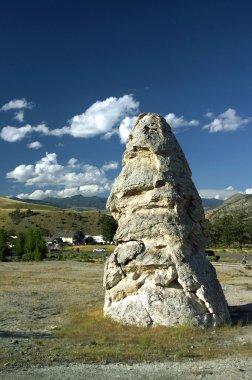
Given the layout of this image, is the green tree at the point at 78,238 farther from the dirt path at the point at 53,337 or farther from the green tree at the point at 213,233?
the dirt path at the point at 53,337

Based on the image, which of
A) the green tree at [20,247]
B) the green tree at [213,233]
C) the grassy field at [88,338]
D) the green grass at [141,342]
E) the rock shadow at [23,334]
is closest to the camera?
the grassy field at [88,338]

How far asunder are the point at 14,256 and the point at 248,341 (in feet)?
277

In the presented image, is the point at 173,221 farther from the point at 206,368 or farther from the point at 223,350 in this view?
the point at 206,368

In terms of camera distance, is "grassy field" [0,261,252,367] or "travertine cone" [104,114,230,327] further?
"travertine cone" [104,114,230,327]

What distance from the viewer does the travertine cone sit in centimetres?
2252

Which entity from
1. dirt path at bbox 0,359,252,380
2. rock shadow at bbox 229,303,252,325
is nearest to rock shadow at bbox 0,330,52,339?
dirt path at bbox 0,359,252,380

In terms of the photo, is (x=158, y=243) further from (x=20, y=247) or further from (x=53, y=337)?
(x=20, y=247)

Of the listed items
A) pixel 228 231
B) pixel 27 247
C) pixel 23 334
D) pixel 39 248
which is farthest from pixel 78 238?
pixel 23 334

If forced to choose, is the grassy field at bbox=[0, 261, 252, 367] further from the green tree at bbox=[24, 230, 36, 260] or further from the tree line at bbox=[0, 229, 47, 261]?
the green tree at bbox=[24, 230, 36, 260]

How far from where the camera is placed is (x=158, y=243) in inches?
947

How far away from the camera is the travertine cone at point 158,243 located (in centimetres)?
2252

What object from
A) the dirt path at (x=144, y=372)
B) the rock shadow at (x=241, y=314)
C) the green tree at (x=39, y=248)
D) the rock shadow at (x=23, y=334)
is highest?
the green tree at (x=39, y=248)

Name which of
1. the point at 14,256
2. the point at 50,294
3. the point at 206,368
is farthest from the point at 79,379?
the point at 14,256

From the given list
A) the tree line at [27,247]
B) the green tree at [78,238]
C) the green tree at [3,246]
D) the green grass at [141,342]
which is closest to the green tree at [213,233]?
the tree line at [27,247]
